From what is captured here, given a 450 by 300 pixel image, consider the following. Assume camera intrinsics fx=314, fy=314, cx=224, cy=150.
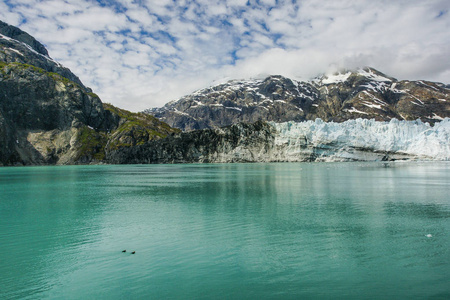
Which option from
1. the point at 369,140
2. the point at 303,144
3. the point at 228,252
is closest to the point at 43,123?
the point at 303,144

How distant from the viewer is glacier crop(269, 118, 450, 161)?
11888 centimetres

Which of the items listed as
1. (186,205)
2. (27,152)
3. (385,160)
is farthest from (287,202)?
(27,152)

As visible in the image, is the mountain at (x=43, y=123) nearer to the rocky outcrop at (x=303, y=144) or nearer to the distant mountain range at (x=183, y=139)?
the distant mountain range at (x=183, y=139)

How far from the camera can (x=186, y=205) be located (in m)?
28.7

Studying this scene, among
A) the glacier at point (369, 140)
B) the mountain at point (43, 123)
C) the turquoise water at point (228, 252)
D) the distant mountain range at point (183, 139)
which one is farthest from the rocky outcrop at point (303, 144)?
the turquoise water at point (228, 252)

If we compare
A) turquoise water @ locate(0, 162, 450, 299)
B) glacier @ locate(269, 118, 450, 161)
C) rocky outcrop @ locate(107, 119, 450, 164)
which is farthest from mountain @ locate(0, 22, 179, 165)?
turquoise water @ locate(0, 162, 450, 299)

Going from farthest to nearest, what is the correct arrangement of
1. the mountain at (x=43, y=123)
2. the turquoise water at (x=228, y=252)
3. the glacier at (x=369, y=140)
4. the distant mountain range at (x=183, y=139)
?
1. the mountain at (x=43, y=123)
2. the distant mountain range at (x=183, y=139)
3. the glacier at (x=369, y=140)
4. the turquoise water at (x=228, y=252)

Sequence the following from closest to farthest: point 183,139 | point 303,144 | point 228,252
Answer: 1. point 228,252
2. point 303,144
3. point 183,139

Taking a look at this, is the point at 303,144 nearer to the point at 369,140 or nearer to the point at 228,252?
the point at 369,140

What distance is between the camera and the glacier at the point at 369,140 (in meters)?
119

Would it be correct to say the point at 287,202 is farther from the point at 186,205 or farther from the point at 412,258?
the point at 412,258

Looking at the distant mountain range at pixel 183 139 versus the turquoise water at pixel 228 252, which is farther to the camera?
the distant mountain range at pixel 183 139

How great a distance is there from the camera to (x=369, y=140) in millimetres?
127250

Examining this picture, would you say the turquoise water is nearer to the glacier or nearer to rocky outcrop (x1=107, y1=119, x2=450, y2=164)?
the glacier
